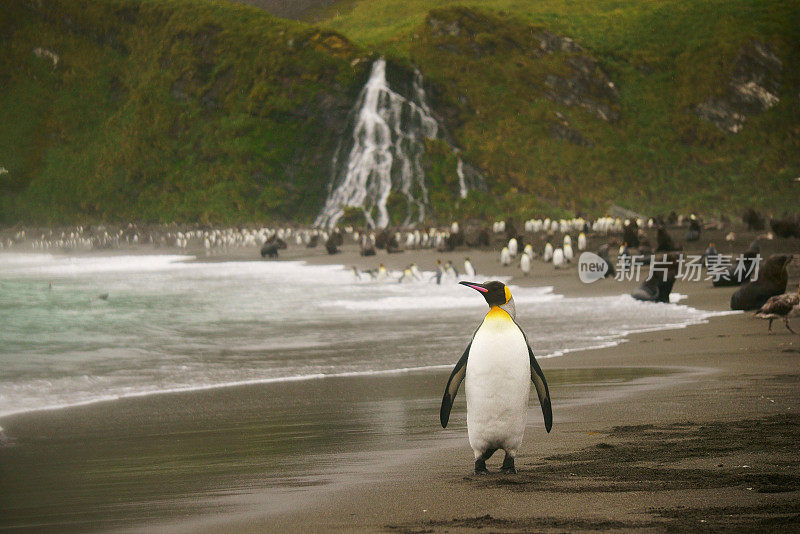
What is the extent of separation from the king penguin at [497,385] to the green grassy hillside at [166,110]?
103397 millimetres

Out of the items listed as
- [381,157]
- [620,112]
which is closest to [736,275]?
[381,157]

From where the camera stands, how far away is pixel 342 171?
110750 millimetres

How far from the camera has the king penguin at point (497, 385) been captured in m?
7.23

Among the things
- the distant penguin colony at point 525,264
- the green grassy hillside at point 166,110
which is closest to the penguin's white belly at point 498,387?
the distant penguin colony at point 525,264

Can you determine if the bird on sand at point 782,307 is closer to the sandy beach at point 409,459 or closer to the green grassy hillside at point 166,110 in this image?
the sandy beach at point 409,459

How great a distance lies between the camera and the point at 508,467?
709 centimetres

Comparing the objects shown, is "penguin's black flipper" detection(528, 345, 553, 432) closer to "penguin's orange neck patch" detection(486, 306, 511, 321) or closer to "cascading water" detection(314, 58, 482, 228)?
"penguin's orange neck patch" detection(486, 306, 511, 321)

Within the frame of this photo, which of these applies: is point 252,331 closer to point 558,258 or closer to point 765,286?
point 765,286

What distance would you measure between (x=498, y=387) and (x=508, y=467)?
59 cm

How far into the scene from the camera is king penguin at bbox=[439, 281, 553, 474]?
7227 millimetres

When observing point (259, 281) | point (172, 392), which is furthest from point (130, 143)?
point (172, 392)

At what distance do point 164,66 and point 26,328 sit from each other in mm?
122449

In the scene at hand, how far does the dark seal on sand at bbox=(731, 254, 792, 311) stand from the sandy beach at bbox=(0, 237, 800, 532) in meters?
6.77

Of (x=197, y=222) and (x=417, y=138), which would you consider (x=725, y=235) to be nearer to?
(x=417, y=138)
